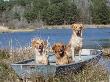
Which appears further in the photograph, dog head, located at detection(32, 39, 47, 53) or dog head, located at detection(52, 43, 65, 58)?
dog head, located at detection(52, 43, 65, 58)

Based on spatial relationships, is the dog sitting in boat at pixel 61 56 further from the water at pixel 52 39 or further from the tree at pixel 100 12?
the tree at pixel 100 12

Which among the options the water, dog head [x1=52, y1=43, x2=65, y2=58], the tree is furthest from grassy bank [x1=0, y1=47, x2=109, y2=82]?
the tree

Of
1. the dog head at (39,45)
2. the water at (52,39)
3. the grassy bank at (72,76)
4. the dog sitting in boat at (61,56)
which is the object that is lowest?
the water at (52,39)

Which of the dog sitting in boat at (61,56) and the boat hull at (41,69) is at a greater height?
the dog sitting in boat at (61,56)

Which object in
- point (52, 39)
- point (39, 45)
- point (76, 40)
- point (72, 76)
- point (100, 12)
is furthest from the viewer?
point (100, 12)

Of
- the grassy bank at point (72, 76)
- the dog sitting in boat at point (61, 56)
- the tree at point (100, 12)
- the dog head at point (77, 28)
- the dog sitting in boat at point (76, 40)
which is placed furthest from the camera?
the tree at point (100, 12)

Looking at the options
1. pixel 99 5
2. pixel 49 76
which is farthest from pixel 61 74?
pixel 99 5

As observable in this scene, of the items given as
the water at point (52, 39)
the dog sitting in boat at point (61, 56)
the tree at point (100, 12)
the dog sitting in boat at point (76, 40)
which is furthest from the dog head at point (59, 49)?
the tree at point (100, 12)

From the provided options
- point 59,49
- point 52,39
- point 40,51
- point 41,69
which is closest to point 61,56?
point 59,49

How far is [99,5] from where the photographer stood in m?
97.4

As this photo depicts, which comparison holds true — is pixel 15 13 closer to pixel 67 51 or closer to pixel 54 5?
pixel 54 5

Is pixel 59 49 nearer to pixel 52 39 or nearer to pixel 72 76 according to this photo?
pixel 72 76

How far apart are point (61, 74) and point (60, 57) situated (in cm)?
70

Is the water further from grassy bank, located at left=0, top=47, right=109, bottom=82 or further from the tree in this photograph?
the tree
